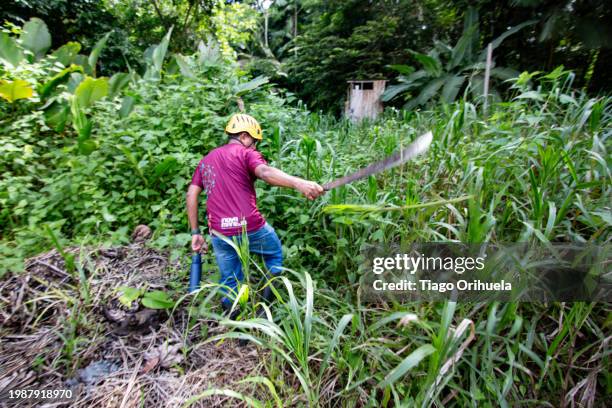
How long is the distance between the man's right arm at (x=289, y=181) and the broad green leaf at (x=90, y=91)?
2330 millimetres

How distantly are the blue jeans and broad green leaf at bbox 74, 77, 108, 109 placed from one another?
2.28 metres

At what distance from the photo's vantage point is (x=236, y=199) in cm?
195

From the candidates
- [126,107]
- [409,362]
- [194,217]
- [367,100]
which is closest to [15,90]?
[126,107]

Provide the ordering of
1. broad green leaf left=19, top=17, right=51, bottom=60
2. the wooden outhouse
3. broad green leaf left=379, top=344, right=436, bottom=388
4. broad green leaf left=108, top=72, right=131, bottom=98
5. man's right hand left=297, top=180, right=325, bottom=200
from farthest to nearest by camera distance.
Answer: the wooden outhouse < broad green leaf left=19, top=17, right=51, bottom=60 < broad green leaf left=108, top=72, right=131, bottom=98 < man's right hand left=297, top=180, right=325, bottom=200 < broad green leaf left=379, top=344, right=436, bottom=388

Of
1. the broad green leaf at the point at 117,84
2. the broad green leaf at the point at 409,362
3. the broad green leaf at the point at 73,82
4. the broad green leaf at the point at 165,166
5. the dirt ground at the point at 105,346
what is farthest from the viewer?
the broad green leaf at the point at 117,84

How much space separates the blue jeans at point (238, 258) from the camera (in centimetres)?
197

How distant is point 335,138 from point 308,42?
21.8 ft

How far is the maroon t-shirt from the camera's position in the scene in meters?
1.94

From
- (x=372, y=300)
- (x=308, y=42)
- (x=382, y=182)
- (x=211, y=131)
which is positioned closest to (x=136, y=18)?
(x=308, y=42)

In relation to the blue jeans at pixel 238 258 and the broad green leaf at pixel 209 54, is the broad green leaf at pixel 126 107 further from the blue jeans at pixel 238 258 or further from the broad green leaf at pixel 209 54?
the blue jeans at pixel 238 258

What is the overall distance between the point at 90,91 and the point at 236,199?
7.71 feet

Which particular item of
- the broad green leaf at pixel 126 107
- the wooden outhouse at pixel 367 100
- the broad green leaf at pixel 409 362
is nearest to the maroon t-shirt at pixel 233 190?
the broad green leaf at pixel 409 362

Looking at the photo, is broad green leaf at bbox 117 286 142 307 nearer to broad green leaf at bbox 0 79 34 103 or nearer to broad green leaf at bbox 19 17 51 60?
broad green leaf at bbox 0 79 34 103

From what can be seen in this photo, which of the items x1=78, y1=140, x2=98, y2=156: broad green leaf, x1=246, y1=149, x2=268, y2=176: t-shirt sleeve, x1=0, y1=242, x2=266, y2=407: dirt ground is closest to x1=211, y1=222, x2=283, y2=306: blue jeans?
x1=0, y1=242, x2=266, y2=407: dirt ground
